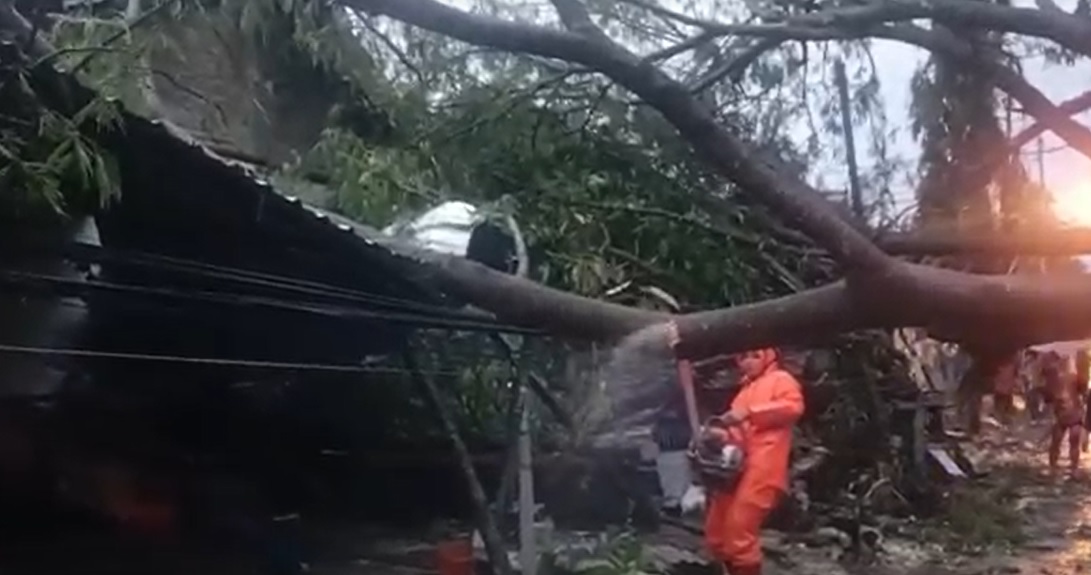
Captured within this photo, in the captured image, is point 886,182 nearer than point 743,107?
No

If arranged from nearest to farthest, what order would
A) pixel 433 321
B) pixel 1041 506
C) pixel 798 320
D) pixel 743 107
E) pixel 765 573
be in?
pixel 798 320, pixel 433 321, pixel 743 107, pixel 765 573, pixel 1041 506

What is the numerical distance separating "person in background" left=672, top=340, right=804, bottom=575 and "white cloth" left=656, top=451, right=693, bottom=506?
2046 mm

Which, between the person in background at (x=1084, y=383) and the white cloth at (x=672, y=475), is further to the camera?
the person in background at (x=1084, y=383)

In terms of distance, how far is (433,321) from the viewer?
4.37 m

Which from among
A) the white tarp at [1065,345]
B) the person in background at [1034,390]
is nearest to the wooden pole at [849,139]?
the white tarp at [1065,345]

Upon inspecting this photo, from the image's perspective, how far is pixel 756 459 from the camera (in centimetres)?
616

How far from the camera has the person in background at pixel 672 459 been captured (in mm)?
8141

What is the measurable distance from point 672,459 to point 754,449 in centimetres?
230

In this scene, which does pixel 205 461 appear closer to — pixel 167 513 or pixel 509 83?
pixel 167 513

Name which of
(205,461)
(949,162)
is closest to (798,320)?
(949,162)

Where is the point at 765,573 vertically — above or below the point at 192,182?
below

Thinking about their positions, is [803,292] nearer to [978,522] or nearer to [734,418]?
[734,418]

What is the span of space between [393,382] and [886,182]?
8.69 ft

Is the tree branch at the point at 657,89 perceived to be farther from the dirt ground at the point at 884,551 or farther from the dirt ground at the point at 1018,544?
the dirt ground at the point at 1018,544
